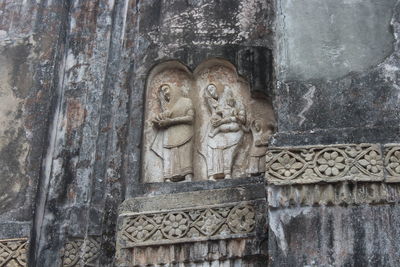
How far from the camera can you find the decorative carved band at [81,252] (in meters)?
7.62

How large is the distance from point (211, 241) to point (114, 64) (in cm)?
269

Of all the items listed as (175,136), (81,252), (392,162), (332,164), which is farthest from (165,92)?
(392,162)

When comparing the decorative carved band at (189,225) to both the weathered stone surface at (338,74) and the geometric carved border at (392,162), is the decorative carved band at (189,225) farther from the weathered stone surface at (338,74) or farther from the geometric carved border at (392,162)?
the geometric carved border at (392,162)

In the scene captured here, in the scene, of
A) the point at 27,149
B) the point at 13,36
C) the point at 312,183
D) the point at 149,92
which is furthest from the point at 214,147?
the point at 13,36

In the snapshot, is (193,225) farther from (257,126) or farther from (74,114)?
(74,114)

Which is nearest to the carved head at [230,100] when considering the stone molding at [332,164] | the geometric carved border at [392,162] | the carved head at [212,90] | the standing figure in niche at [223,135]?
the standing figure in niche at [223,135]

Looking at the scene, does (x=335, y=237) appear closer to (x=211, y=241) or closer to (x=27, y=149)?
(x=211, y=241)

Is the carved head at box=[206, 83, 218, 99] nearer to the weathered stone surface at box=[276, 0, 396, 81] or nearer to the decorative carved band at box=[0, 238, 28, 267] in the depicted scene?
the weathered stone surface at box=[276, 0, 396, 81]

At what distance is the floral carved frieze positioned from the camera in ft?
18.7

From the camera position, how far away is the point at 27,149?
26.5 ft

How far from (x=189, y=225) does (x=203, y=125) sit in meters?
1.11

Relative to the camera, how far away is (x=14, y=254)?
24.6 ft

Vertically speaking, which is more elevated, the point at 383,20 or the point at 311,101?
the point at 383,20

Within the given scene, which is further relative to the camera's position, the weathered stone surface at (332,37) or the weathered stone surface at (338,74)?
the weathered stone surface at (332,37)
